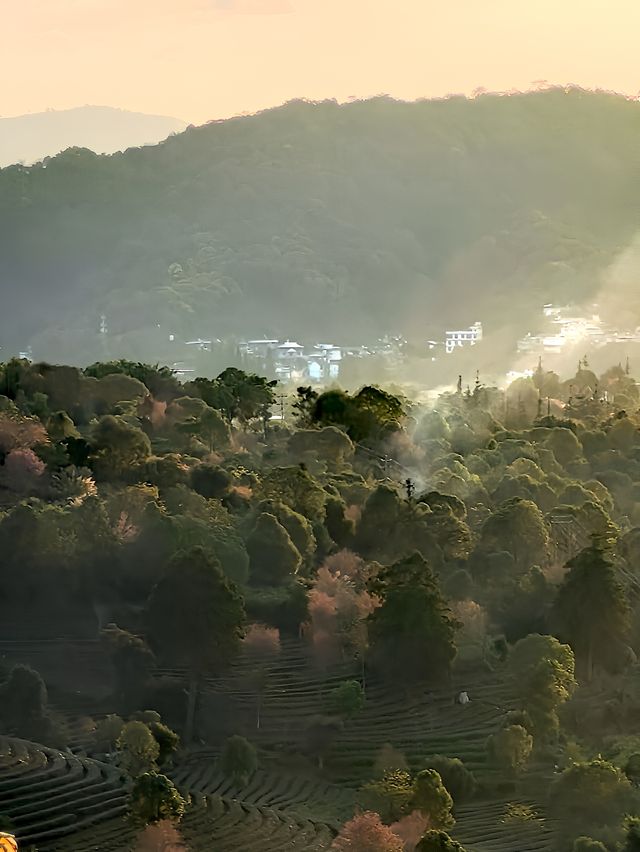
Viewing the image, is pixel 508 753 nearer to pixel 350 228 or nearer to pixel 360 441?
pixel 360 441

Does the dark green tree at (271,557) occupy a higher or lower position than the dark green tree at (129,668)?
higher

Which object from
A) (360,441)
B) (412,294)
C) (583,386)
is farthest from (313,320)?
(360,441)

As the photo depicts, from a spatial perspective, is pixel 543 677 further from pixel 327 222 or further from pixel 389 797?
pixel 327 222

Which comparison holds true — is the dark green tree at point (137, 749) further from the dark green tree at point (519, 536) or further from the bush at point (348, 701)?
the dark green tree at point (519, 536)

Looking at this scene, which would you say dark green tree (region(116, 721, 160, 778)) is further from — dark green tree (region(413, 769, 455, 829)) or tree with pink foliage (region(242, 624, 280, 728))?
tree with pink foliage (region(242, 624, 280, 728))

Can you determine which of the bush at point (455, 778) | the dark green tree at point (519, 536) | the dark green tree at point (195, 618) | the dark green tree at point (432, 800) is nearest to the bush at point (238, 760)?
the dark green tree at point (195, 618)

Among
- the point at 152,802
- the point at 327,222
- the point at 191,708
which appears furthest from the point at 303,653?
the point at 327,222

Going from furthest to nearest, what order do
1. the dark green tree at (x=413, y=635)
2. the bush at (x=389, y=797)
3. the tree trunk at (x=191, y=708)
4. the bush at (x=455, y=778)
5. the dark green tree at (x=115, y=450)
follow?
1. the dark green tree at (x=115, y=450)
2. the dark green tree at (x=413, y=635)
3. the tree trunk at (x=191, y=708)
4. the bush at (x=455, y=778)
5. the bush at (x=389, y=797)
